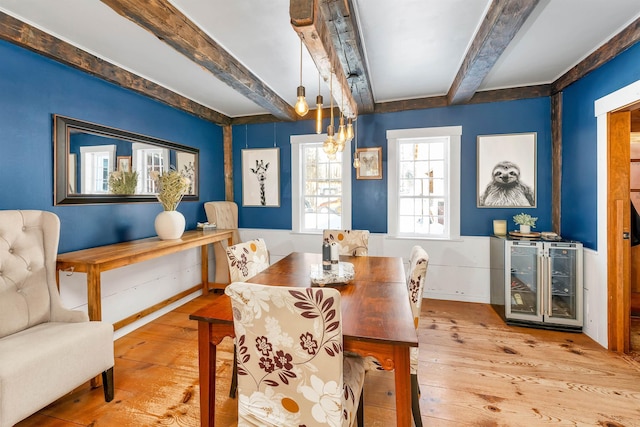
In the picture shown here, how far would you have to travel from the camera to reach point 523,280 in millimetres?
3137

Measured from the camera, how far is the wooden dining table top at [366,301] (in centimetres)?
127

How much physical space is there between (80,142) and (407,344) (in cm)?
306

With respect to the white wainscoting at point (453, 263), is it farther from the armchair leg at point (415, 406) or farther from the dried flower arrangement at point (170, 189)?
the dried flower arrangement at point (170, 189)

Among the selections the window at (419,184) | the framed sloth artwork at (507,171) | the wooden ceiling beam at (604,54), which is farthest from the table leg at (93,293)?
the wooden ceiling beam at (604,54)

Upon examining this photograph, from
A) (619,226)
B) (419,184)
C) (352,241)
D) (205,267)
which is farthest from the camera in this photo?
(205,267)

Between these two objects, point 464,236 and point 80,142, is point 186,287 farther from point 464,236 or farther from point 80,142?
point 464,236

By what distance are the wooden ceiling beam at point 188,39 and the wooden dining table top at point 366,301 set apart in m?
1.71

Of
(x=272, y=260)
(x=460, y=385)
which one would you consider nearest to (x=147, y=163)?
(x=272, y=260)

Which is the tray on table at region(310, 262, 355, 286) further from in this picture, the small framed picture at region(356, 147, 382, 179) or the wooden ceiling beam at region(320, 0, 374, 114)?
the small framed picture at region(356, 147, 382, 179)

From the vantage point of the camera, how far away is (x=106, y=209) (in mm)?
2885

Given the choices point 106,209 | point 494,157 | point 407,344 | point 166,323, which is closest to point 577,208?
point 494,157

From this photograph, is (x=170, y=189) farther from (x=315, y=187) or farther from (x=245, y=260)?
(x=315, y=187)

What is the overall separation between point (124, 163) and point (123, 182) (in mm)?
193

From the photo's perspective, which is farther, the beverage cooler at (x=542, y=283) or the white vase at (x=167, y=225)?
the white vase at (x=167, y=225)
